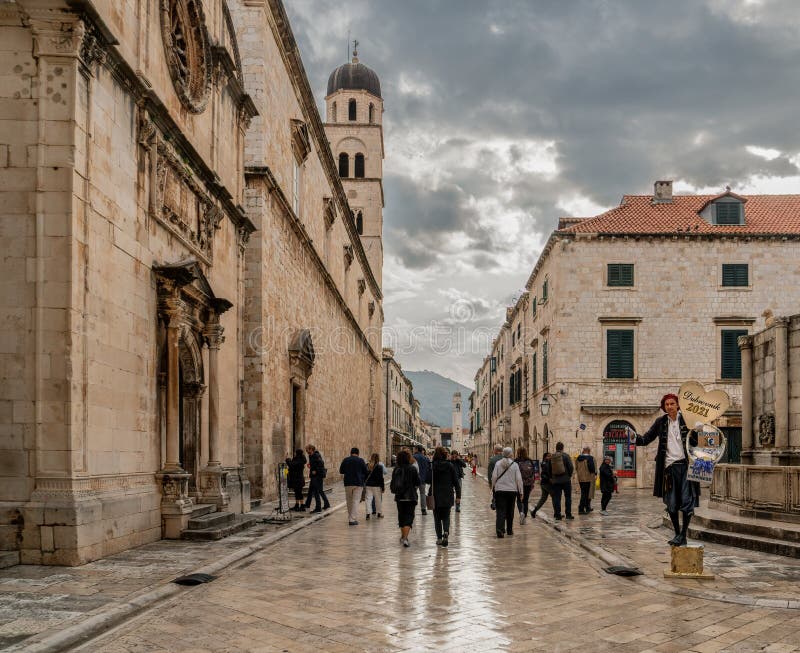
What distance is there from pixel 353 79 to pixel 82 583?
57.1 metres

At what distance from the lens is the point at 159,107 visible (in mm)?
12625

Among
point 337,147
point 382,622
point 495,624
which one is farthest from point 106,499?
point 337,147

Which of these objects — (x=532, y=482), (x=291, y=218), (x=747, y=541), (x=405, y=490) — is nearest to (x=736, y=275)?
(x=291, y=218)

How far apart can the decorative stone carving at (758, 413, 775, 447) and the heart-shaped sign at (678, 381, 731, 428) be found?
427cm

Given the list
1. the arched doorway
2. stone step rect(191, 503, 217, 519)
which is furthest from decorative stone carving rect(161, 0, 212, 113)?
the arched doorway

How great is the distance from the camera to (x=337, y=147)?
60656 mm

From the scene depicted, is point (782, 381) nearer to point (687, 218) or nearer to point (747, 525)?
point (747, 525)

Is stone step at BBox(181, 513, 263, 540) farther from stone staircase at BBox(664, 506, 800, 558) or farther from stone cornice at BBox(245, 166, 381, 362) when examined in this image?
stone cornice at BBox(245, 166, 381, 362)

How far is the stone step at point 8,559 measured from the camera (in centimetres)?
902

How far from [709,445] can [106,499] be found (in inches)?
284

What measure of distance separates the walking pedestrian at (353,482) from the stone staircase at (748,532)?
6215mm

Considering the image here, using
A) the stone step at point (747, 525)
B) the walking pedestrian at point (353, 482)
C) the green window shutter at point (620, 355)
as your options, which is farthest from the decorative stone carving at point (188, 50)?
the green window shutter at point (620, 355)

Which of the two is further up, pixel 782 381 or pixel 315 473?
pixel 782 381

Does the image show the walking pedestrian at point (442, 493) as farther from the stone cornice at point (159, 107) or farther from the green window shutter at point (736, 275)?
the green window shutter at point (736, 275)
